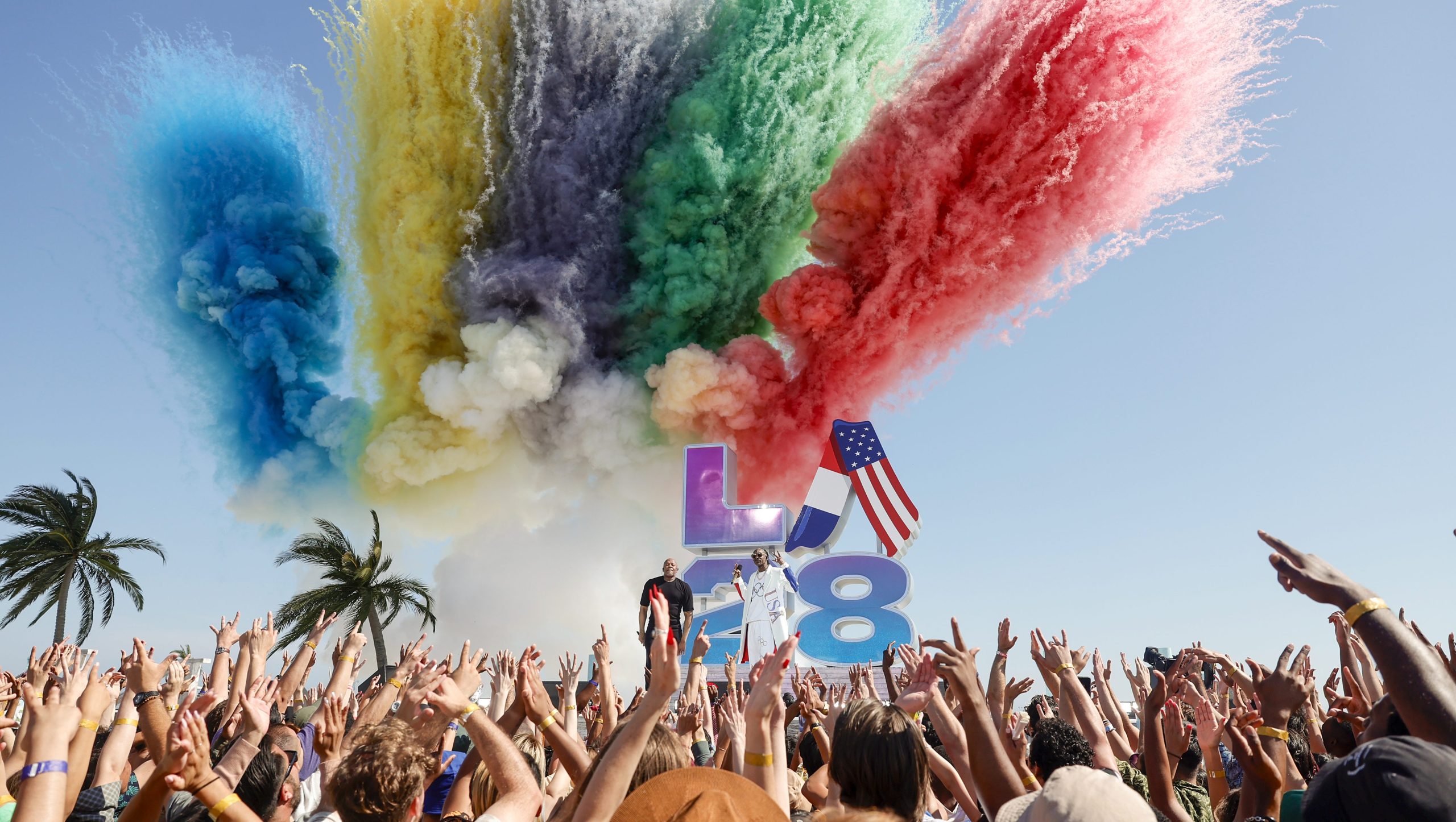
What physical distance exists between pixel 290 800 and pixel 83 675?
3.05ft

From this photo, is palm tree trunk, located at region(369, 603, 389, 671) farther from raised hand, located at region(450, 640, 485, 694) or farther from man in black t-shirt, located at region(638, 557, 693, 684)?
raised hand, located at region(450, 640, 485, 694)

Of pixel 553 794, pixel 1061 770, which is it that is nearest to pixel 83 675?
pixel 553 794

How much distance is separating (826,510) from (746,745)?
15.0 m

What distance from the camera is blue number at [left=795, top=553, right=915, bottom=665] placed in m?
15.9

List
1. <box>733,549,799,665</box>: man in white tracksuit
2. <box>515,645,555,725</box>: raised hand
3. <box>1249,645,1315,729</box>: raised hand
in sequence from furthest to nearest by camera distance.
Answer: <box>733,549,799,665</box>: man in white tracksuit < <box>515,645,555,725</box>: raised hand < <box>1249,645,1315,729</box>: raised hand

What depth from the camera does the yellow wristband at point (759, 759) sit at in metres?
2.94

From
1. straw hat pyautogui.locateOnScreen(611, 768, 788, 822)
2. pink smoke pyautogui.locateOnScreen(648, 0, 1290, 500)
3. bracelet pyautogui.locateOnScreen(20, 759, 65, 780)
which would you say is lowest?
straw hat pyautogui.locateOnScreen(611, 768, 788, 822)

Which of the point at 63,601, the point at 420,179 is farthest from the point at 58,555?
the point at 420,179

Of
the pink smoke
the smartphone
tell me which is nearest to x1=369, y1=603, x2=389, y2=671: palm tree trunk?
the pink smoke

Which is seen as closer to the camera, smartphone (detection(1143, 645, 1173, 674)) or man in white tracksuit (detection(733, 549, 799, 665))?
smartphone (detection(1143, 645, 1173, 674))

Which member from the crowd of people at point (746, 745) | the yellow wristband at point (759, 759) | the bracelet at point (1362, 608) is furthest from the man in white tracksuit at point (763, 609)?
the bracelet at point (1362, 608)

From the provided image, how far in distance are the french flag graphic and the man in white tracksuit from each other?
1206 mm

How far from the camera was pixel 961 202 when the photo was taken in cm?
1600

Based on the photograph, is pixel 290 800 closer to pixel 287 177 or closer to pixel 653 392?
pixel 653 392
